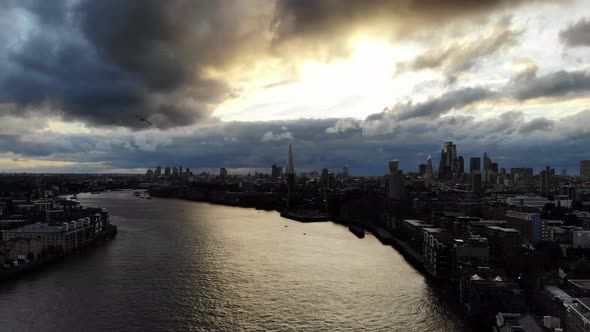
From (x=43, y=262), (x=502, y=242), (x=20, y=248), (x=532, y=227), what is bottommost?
(x=43, y=262)

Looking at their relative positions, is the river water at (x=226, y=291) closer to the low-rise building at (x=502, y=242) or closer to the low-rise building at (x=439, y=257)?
the low-rise building at (x=439, y=257)

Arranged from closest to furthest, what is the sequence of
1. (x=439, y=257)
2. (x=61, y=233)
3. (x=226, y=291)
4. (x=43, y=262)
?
A: (x=226, y=291) < (x=439, y=257) < (x=43, y=262) < (x=61, y=233)

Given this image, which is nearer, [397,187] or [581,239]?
[581,239]

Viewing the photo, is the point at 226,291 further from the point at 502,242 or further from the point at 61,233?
the point at 502,242

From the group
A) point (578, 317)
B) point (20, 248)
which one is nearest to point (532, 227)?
point (578, 317)

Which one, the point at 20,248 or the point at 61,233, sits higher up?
the point at 61,233

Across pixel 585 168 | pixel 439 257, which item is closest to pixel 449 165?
pixel 585 168

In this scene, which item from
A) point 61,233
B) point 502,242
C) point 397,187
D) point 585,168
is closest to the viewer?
point 502,242

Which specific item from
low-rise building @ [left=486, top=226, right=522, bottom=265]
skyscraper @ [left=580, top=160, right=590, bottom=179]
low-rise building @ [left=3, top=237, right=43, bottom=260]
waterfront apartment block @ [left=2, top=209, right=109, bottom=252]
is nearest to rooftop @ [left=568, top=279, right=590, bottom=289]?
low-rise building @ [left=486, top=226, right=522, bottom=265]

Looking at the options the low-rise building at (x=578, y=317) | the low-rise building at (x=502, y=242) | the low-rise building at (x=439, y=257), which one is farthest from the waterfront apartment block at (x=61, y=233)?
the low-rise building at (x=578, y=317)
